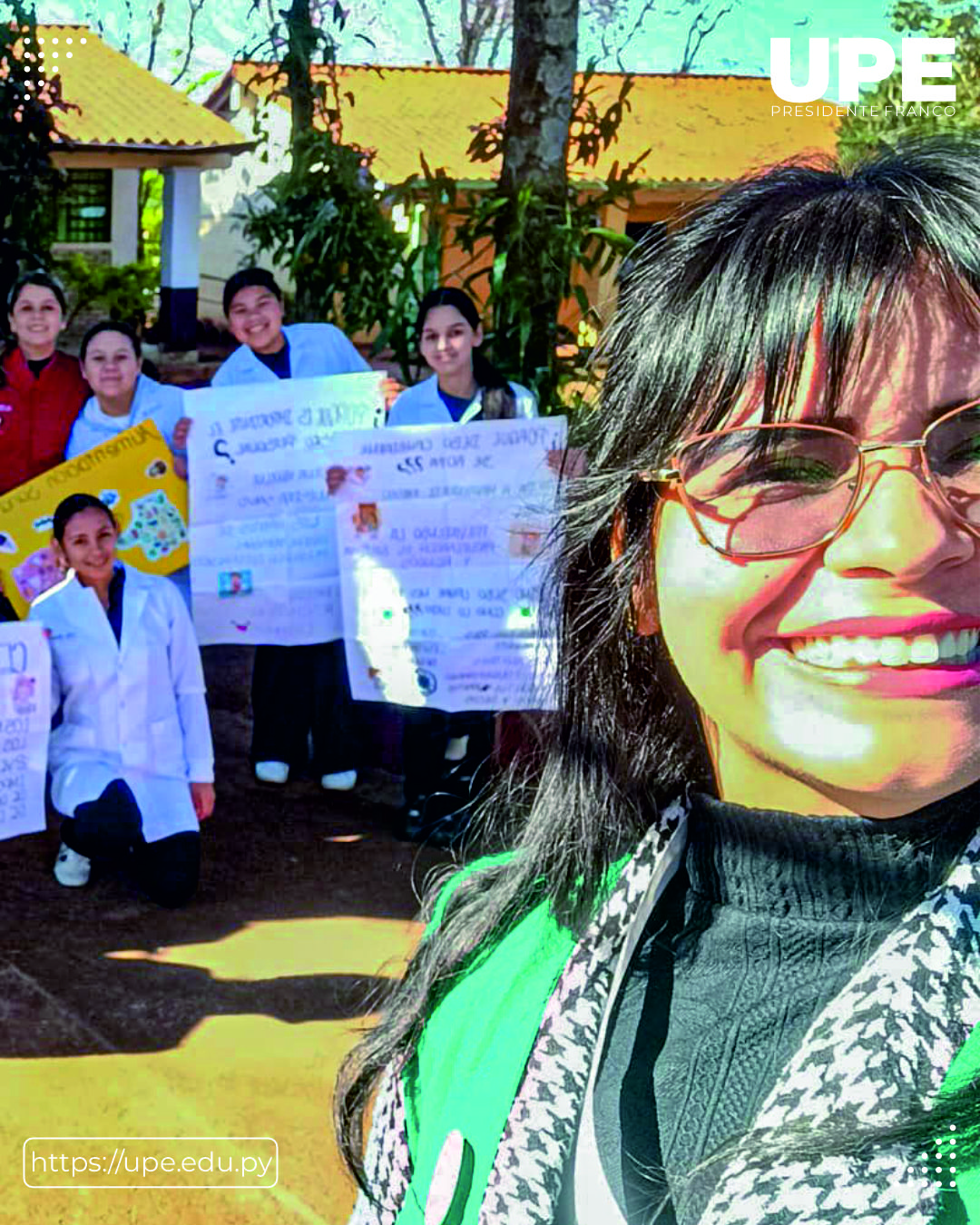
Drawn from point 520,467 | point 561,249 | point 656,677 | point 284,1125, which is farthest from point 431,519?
point 656,677

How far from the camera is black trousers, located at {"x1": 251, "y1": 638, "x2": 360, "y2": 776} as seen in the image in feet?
18.6

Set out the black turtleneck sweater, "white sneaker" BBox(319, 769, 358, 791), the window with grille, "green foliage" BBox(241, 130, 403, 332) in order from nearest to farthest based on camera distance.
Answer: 1. the black turtleneck sweater
2. "white sneaker" BBox(319, 769, 358, 791)
3. "green foliage" BBox(241, 130, 403, 332)
4. the window with grille

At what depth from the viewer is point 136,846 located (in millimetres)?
4824

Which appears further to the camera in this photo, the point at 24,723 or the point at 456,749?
the point at 456,749

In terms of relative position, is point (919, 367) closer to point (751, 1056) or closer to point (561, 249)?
point (751, 1056)

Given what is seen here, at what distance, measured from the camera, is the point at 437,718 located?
5.41 metres

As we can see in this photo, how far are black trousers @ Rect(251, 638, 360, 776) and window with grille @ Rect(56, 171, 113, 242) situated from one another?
16.1 meters

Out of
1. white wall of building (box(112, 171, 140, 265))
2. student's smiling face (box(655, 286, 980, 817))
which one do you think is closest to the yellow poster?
student's smiling face (box(655, 286, 980, 817))

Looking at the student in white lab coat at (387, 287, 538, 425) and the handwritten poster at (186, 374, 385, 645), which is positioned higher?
the student in white lab coat at (387, 287, 538, 425)

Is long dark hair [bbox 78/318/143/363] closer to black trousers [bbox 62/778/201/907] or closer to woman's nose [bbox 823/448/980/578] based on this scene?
black trousers [bbox 62/778/201/907]

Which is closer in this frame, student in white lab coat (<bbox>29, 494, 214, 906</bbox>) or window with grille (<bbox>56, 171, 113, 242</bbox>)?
student in white lab coat (<bbox>29, 494, 214, 906</bbox>)

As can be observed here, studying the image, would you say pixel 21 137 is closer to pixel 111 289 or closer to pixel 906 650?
pixel 906 650

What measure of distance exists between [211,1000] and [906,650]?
3488 millimetres

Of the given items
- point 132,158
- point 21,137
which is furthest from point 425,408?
point 132,158
